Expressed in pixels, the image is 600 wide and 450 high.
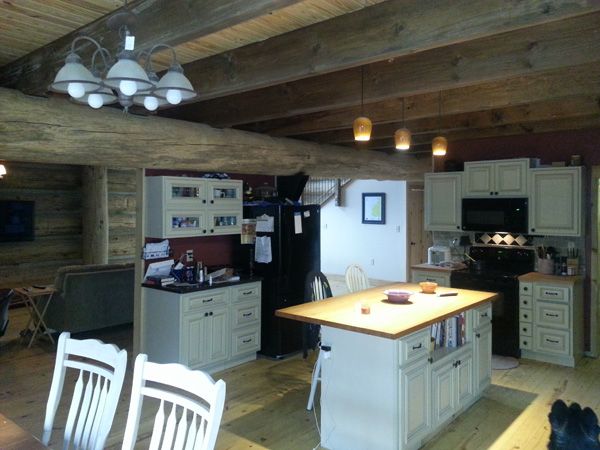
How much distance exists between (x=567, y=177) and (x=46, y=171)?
7.35 metres

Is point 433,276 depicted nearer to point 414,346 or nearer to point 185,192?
point 414,346

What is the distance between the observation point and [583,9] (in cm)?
185

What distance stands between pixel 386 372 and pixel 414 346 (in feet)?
0.83

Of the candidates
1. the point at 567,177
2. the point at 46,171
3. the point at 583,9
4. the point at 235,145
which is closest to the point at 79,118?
the point at 235,145

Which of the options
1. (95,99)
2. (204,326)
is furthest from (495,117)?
(95,99)

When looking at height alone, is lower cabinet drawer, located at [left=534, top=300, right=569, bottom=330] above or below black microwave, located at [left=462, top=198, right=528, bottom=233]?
below

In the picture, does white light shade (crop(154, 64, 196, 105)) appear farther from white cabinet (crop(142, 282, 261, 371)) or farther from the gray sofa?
the gray sofa

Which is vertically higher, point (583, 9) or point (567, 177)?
point (583, 9)

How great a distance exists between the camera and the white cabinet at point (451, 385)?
125 inches

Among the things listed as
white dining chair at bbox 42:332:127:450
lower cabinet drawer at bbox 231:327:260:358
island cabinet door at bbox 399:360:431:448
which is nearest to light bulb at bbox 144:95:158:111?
white dining chair at bbox 42:332:127:450

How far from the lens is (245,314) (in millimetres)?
4816

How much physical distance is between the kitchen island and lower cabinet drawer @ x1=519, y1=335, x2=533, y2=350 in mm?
1721

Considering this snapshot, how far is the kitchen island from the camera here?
281 cm

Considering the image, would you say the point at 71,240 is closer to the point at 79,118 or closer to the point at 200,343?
the point at 200,343
